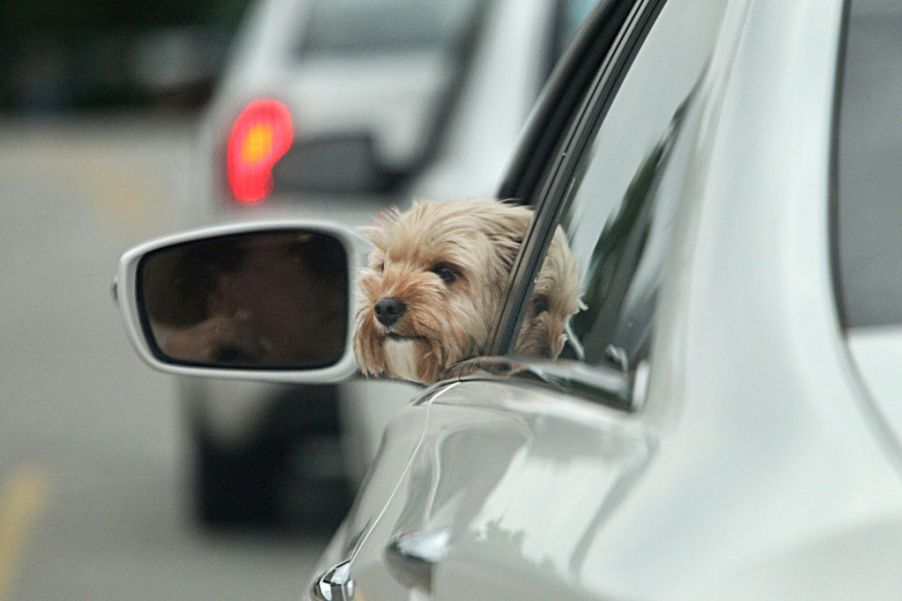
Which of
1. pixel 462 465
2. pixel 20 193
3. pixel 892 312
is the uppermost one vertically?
pixel 892 312

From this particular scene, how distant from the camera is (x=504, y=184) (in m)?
2.95

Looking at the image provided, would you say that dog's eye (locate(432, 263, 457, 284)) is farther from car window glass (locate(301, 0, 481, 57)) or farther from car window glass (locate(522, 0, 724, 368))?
car window glass (locate(301, 0, 481, 57))

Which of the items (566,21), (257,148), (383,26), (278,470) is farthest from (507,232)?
(278,470)

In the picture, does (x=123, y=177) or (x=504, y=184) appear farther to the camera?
(x=123, y=177)

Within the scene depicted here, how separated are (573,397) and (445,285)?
0.35 metres

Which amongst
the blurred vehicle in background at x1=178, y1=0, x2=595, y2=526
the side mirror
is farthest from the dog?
the blurred vehicle in background at x1=178, y1=0, x2=595, y2=526

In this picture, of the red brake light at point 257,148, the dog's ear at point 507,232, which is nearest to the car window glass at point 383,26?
the red brake light at point 257,148

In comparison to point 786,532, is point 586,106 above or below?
above

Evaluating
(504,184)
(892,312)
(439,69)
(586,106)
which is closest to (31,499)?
(439,69)

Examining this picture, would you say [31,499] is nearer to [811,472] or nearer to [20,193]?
[811,472]

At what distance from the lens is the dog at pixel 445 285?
192 centimetres

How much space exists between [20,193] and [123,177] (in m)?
2.06

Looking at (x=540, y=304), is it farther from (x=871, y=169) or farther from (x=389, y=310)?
(x=871, y=169)

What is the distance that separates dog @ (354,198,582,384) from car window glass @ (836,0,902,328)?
331 millimetres
